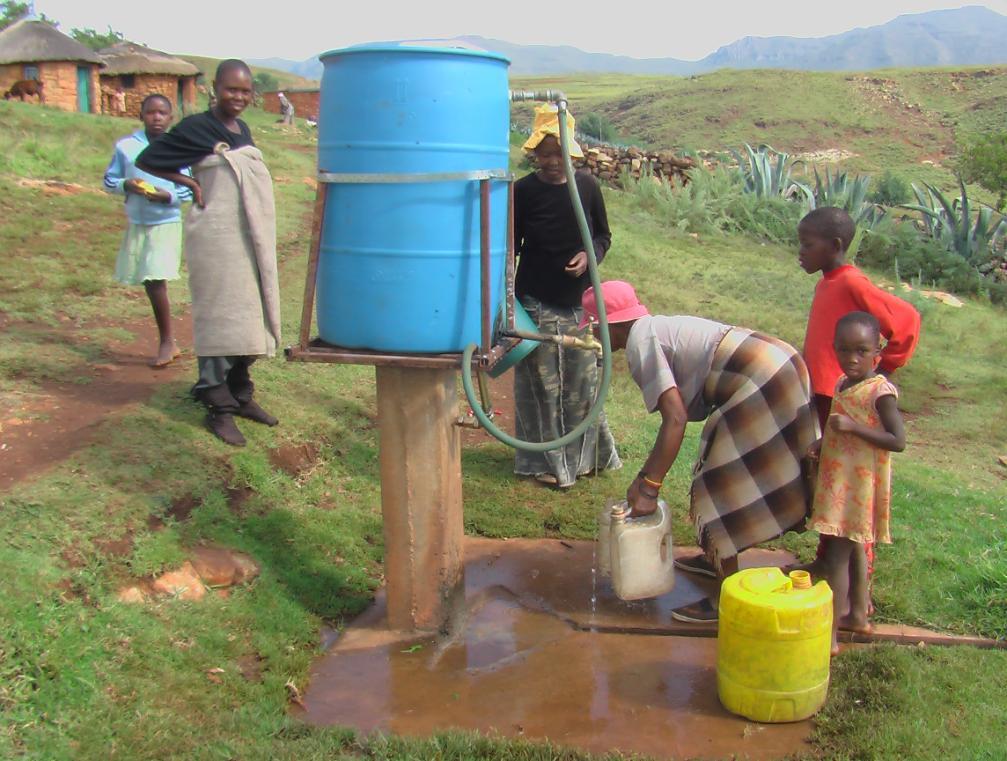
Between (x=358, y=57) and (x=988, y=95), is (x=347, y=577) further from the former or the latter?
(x=988, y=95)

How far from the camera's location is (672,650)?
3.43 m

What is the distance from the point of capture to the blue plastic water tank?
294cm

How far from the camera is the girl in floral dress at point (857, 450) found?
10.4ft

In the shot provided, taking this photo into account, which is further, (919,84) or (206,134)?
(919,84)

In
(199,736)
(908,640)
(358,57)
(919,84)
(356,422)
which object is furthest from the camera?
(919,84)

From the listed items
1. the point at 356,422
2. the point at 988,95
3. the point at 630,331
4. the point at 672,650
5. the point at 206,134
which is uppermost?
the point at 988,95

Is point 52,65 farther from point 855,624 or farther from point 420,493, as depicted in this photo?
point 855,624

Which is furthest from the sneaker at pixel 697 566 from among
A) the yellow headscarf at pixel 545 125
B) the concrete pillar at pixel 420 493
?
the yellow headscarf at pixel 545 125

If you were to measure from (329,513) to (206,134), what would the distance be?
167cm

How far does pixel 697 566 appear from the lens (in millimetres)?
4074

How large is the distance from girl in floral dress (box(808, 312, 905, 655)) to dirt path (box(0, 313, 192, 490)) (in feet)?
9.23

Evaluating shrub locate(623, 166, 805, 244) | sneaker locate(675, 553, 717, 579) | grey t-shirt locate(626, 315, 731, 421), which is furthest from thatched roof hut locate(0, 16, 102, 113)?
grey t-shirt locate(626, 315, 731, 421)

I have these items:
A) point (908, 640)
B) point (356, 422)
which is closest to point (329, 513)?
point (356, 422)

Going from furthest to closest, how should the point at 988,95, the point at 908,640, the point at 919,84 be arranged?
the point at 919,84
the point at 988,95
the point at 908,640
